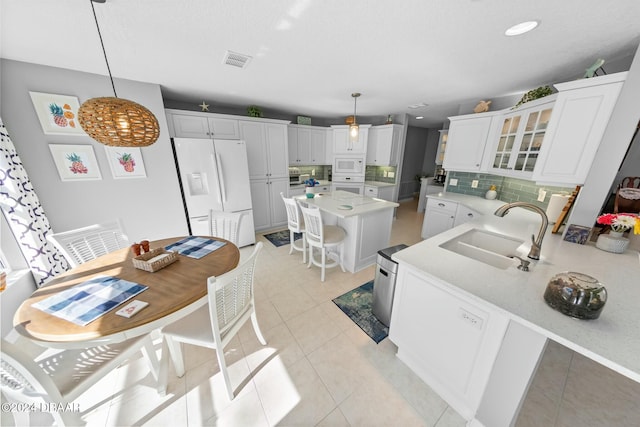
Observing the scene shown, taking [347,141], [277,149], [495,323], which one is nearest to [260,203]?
[277,149]

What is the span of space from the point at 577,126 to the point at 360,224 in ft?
6.83

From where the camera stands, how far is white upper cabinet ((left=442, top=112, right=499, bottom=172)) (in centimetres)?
288

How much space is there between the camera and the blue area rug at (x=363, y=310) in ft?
6.14

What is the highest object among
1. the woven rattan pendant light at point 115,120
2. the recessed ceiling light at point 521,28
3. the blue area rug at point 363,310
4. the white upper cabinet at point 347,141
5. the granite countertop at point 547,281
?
the recessed ceiling light at point 521,28

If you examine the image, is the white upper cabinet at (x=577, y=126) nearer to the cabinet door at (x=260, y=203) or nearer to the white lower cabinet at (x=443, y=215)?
the white lower cabinet at (x=443, y=215)

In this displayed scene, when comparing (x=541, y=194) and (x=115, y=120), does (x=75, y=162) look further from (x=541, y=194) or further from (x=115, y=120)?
(x=541, y=194)

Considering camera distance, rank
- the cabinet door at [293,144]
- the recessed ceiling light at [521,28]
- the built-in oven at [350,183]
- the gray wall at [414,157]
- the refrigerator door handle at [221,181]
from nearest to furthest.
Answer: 1. the recessed ceiling light at [521,28]
2. the refrigerator door handle at [221,181]
3. the cabinet door at [293,144]
4. the built-in oven at [350,183]
5. the gray wall at [414,157]

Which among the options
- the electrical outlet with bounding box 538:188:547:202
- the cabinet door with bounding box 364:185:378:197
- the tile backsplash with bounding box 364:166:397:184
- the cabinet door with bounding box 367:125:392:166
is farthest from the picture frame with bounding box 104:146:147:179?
the electrical outlet with bounding box 538:188:547:202

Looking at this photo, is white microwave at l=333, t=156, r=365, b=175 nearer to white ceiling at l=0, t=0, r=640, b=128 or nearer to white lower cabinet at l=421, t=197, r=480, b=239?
white lower cabinet at l=421, t=197, r=480, b=239

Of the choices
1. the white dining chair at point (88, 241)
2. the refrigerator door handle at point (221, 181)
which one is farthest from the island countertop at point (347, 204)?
the white dining chair at point (88, 241)

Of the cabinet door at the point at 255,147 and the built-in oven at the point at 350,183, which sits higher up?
the cabinet door at the point at 255,147

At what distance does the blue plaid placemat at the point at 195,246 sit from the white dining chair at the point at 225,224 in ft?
1.27

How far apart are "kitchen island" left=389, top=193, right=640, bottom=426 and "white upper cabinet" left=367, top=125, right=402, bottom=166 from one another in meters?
3.34

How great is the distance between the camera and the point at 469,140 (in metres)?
3.08
